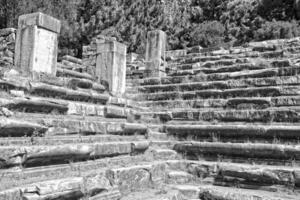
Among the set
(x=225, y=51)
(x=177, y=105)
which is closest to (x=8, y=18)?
(x=225, y=51)

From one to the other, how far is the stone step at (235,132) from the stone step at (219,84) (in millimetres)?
1609

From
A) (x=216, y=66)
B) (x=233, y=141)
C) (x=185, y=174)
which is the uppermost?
(x=216, y=66)

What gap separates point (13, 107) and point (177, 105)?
3.89 metres

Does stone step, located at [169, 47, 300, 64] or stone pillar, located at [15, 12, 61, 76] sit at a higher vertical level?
stone step, located at [169, 47, 300, 64]

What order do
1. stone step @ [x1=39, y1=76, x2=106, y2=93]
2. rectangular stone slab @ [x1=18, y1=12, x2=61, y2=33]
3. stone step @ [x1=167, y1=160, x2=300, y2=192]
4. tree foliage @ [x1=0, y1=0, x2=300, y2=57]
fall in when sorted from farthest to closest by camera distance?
tree foliage @ [x1=0, y1=0, x2=300, y2=57]
rectangular stone slab @ [x1=18, y1=12, x2=61, y2=33]
stone step @ [x1=39, y1=76, x2=106, y2=93]
stone step @ [x1=167, y1=160, x2=300, y2=192]

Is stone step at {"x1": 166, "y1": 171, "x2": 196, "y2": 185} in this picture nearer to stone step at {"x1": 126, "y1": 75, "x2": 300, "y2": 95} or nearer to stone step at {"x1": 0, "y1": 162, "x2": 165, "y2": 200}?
stone step at {"x1": 0, "y1": 162, "x2": 165, "y2": 200}

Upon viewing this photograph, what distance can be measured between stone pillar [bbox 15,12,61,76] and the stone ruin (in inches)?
0.7

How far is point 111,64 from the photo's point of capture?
27.0 ft

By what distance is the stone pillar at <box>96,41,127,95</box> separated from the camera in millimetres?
8195

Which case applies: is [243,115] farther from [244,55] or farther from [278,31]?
[278,31]

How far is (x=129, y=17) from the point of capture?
2052 cm

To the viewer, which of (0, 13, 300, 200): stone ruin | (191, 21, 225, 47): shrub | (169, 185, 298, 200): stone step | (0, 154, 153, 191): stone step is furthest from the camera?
(191, 21, 225, 47): shrub

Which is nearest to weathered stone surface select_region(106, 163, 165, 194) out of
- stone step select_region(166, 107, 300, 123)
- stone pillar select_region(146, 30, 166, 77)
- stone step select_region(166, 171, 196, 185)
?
stone step select_region(166, 171, 196, 185)

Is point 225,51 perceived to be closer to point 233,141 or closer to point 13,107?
point 233,141
